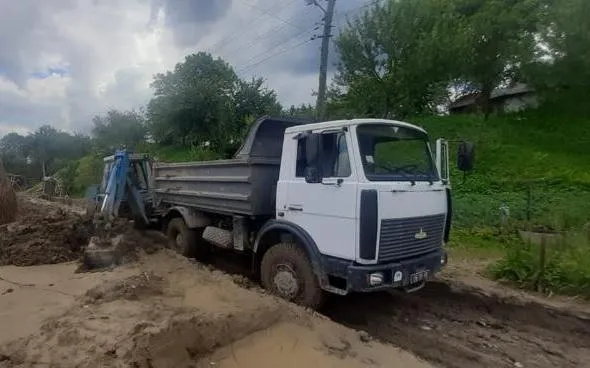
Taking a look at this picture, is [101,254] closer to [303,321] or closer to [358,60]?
[303,321]

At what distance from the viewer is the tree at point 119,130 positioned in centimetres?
3561

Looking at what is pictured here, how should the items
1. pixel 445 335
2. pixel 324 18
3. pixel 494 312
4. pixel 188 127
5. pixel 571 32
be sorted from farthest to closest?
pixel 188 127, pixel 571 32, pixel 324 18, pixel 494 312, pixel 445 335

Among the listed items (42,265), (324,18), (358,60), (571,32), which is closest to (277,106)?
(358,60)

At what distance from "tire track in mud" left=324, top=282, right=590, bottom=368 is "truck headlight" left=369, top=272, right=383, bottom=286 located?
0.64 metres

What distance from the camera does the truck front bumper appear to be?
16.1ft

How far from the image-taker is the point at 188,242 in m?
8.11

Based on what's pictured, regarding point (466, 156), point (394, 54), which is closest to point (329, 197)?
point (466, 156)

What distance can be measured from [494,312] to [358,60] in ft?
57.9

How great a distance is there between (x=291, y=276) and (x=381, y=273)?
3.80 ft

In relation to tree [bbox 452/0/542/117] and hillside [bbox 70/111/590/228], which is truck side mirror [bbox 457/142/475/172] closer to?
hillside [bbox 70/111/590/228]

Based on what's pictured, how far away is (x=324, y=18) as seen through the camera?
16.2 m

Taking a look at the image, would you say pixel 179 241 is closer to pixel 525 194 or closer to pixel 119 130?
pixel 525 194

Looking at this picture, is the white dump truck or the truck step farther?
the truck step

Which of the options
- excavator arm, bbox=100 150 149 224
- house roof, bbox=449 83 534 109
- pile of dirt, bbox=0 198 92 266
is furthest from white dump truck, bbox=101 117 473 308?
house roof, bbox=449 83 534 109
